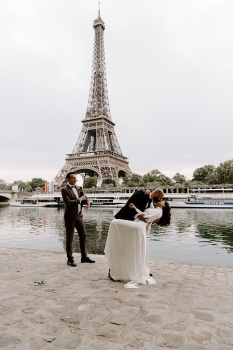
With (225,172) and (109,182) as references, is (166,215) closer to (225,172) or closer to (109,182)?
(109,182)

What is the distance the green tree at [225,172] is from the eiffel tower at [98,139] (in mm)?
28117

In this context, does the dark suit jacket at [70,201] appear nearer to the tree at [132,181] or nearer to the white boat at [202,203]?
the white boat at [202,203]

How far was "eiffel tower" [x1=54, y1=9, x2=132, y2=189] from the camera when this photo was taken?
8050 cm

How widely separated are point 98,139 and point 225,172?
36557mm

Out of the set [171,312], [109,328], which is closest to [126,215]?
[171,312]

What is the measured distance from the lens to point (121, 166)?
290 ft

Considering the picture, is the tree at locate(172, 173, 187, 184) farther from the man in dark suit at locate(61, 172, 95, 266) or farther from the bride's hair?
the bride's hair

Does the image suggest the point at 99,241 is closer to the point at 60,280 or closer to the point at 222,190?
the point at 60,280

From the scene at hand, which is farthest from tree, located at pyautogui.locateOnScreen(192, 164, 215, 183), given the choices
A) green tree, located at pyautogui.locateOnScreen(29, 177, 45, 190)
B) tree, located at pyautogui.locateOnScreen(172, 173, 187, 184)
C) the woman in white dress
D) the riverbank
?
the riverbank

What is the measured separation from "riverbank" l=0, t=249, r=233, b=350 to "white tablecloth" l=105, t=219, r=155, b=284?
283 millimetres

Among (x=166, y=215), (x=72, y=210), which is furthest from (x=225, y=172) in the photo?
(x=166, y=215)

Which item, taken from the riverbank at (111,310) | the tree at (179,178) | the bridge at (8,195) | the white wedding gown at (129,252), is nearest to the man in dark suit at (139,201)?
the white wedding gown at (129,252)

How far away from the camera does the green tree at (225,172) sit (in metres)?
78.4

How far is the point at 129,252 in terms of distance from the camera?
553 centimetres
